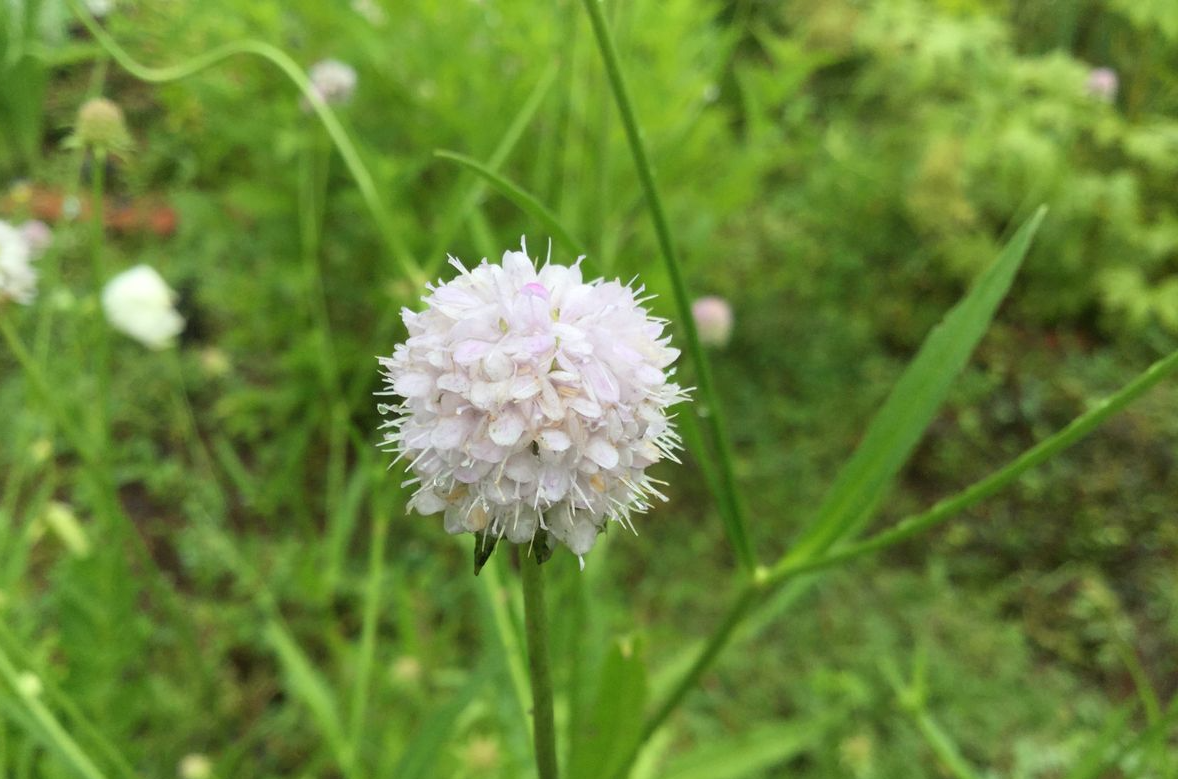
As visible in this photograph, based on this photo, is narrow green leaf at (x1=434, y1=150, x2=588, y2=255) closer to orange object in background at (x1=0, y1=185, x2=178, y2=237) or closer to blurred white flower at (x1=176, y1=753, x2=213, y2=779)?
blurred white flower at (x1=176, y1=753, x2=213, y2=779)

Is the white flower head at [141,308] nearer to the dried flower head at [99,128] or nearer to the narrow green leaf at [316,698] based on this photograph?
the dried flower head at [99,128]

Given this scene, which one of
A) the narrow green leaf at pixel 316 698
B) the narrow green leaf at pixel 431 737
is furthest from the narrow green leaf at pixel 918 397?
the narrow green leaf at pixel 316 698

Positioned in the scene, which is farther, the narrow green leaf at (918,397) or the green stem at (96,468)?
the green stem at (96,468)

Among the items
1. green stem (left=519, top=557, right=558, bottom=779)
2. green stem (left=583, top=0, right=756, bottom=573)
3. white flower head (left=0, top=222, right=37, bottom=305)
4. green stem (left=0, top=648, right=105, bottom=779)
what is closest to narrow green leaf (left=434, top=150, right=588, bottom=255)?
green stem (left=583, top=0, right=756, bottom=573)

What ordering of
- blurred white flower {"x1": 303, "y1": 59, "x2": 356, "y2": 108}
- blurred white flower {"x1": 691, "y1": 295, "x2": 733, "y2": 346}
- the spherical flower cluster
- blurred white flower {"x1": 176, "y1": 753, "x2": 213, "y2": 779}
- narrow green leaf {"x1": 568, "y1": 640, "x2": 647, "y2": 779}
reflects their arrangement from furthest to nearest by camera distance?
blurred white flower {"x1": 691, "y1": 295, "x2": 733, "y2": 346} < blurred white flower {"x1": 303, "y1": 59, "x2": 356, "y2": 108} < blurred white flower {"x1": 176, "y1": 753, "x2": 213, "y2": 779} < narrow green leaf {"x1": 568, "y1": 640, "x2": 647, "y2": 779} < the spherical flower cluster

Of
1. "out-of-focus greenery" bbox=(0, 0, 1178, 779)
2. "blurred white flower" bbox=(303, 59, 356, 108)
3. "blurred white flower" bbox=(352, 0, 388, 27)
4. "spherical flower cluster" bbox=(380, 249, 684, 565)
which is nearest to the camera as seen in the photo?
"spherical flower cluster" bbox=(380, 249, 684, 565)

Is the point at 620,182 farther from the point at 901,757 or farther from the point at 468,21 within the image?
the point at 901,757
